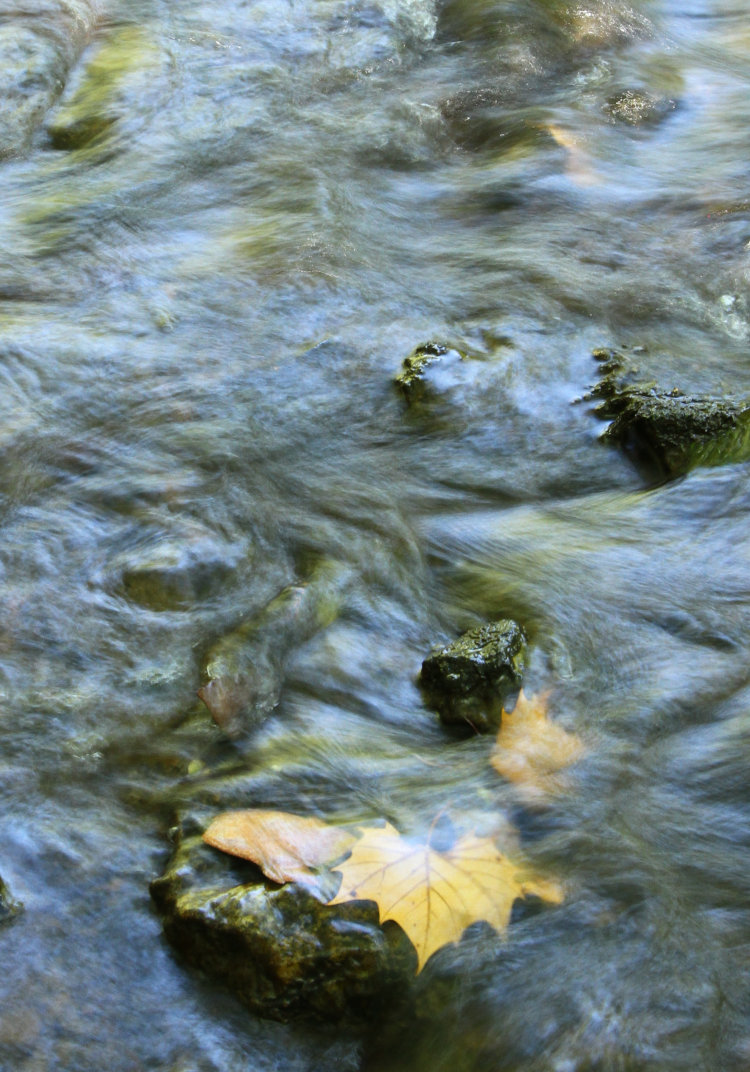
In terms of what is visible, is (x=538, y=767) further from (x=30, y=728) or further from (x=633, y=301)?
(x=633, y=301)

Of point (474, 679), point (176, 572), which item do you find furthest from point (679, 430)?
point (176, 572)

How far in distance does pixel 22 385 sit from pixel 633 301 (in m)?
2.28

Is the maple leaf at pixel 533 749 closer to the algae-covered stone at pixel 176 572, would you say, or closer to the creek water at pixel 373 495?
the creek water at pixel 373 495

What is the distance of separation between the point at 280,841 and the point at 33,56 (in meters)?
4.36

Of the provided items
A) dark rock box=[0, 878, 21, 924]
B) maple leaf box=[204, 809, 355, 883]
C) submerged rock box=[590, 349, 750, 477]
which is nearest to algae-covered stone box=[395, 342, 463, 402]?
submerged rock box=[590, 349, 750, 477]

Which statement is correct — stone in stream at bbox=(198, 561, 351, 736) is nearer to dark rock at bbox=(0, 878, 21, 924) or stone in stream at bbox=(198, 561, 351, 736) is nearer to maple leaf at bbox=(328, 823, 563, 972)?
maple leaf at bbox=(328, 823, 563, 972)

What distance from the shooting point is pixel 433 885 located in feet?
7.30

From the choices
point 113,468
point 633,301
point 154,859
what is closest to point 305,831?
point 154,859

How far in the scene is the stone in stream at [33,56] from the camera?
15.5 feet

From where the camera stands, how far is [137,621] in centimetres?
279

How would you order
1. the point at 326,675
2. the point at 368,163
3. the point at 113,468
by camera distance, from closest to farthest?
the point at 326,675, the point at 113,468, the point at 368,163

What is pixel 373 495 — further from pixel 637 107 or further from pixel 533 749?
pixel 637 107

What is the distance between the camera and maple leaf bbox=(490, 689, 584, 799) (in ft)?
8.02

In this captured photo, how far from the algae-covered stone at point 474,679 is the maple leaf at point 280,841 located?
459mm
